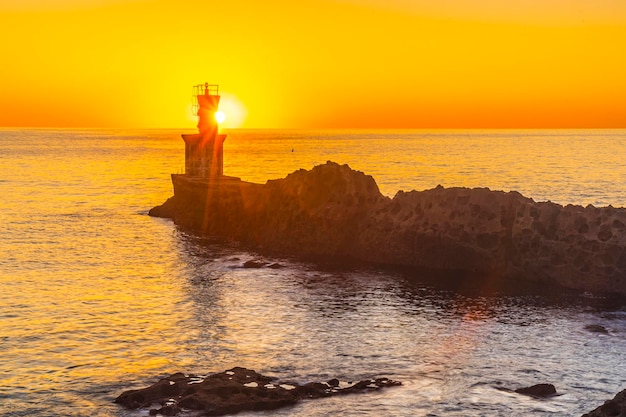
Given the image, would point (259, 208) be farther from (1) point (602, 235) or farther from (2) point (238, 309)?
(1) point (602, 235)

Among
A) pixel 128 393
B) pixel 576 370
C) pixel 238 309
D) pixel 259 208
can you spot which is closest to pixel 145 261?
pixel 259 208

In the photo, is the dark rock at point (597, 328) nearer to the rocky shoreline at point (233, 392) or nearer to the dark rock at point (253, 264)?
the rocky shoreline at point (233, 392)

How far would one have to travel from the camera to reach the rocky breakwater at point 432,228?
43000 mm

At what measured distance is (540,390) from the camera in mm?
26203

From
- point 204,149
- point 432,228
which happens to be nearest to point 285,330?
point 432,228

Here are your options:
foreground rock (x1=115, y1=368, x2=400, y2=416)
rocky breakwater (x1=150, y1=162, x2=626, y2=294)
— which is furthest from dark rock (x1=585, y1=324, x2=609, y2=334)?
foreground rock (x1=115, y1=368, x2=400, y2=416)

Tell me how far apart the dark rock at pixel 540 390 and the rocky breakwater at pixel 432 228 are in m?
17.2

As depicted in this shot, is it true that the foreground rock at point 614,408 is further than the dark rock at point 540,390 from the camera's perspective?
No

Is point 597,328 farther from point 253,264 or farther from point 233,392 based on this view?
point 253,264

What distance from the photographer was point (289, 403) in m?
25.1

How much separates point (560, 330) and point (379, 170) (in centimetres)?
12735

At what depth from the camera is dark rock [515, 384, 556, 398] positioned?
85.7 ft

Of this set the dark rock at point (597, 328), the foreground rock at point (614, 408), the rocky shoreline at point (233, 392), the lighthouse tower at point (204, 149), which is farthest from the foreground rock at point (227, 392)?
→ the lighthouse tower at point (204, 149)

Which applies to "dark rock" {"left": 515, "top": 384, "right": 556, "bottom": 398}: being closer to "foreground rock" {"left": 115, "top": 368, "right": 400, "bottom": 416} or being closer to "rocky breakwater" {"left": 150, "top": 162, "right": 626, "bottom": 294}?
"foreground rock" {"left": 115, "top": 368, "right": 400, "bottom": 416}
